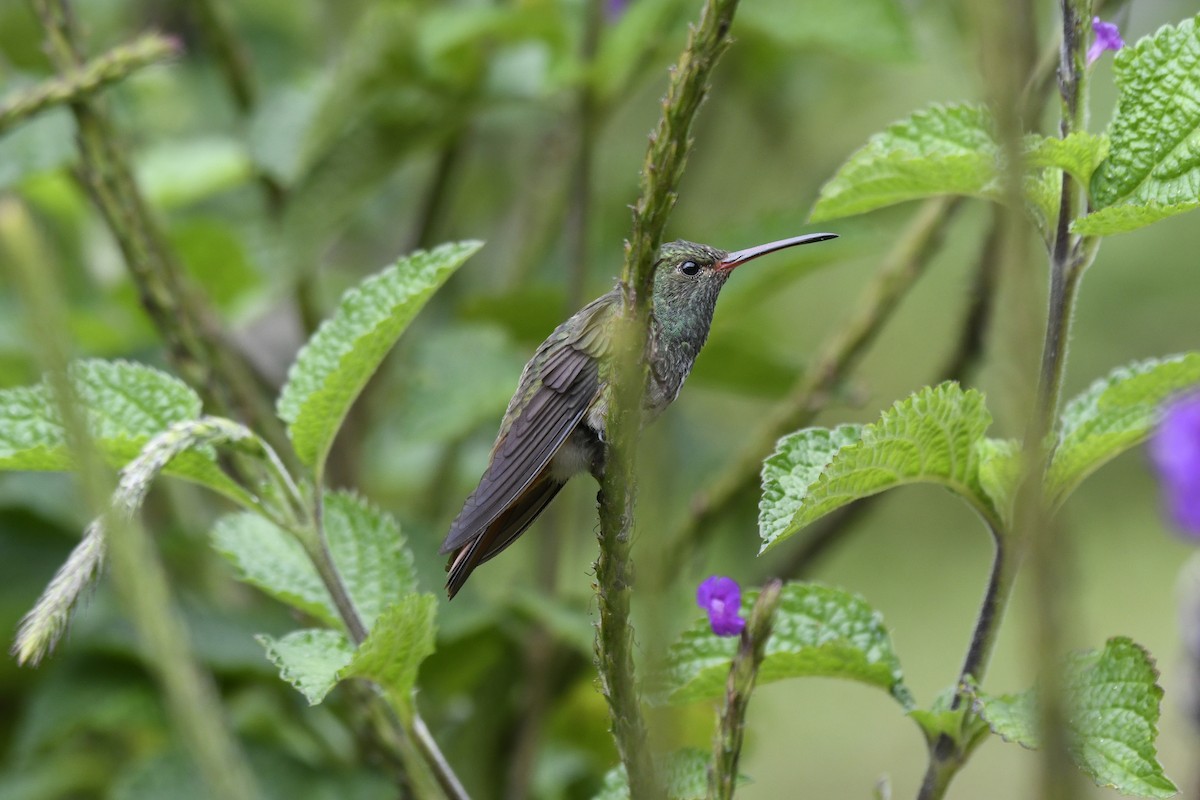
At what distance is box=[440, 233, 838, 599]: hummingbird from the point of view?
113 centimetres

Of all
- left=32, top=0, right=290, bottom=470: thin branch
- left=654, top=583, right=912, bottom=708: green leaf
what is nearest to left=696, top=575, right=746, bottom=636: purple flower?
left=654, top=583, right=912, bottom=708: green leaf

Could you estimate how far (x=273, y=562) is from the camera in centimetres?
122

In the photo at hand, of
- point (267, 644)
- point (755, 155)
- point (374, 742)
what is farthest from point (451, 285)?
point (267, 644)

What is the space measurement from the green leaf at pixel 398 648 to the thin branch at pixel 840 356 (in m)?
0.91

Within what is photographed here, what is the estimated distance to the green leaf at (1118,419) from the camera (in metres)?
0.98

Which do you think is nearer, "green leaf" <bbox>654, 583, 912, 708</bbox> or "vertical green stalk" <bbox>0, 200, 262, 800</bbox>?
"vertical green stalk" <bbox>0, 200, 262, 800</bbox>

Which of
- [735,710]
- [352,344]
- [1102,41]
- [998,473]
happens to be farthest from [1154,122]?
[352,344]

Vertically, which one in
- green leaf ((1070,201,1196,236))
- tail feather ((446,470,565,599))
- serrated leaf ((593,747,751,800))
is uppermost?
green leaf ((1070,201,1196,236))

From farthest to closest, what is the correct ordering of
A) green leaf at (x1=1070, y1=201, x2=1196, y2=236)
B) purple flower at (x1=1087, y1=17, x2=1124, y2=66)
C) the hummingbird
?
the hummingbird
purple flower at (x1=1087, y1=17, x2=1124, y2=66)
green leaf at (x1=1070, y1=201, x2=1196, y2=236)

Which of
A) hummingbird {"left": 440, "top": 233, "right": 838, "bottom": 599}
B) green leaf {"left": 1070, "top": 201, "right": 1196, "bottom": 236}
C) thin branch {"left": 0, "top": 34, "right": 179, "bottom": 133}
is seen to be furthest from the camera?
thin branch {"left": 0, "top": 34, "right": 179, "bottom": 133}

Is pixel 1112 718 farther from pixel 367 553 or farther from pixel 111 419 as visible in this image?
pixel 111 419

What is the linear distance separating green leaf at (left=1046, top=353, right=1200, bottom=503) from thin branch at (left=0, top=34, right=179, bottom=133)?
112 centimetres

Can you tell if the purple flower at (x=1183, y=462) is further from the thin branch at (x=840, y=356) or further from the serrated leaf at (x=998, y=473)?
the thin branch at (x=840, y=356)

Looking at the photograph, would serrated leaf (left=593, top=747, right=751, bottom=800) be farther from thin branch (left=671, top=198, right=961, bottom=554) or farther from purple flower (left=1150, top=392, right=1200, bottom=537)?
thin branch (left=671, top=198, right=961, bottom=554)
